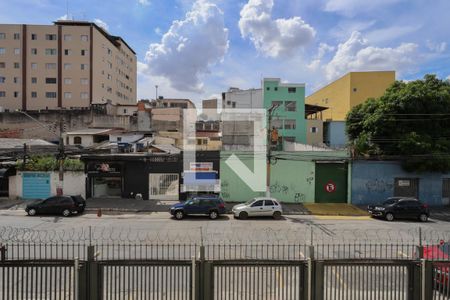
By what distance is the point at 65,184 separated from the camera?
90.5ft

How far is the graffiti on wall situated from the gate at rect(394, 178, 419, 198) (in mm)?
542

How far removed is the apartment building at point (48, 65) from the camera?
6234 centimetres

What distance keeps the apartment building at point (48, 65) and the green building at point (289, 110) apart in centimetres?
3572

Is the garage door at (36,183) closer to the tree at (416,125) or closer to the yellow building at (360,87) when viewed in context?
the tree at (416,125)

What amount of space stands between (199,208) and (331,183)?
39.3 feet

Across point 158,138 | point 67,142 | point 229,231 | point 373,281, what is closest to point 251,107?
point 158,138

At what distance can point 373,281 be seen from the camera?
8.04 metres

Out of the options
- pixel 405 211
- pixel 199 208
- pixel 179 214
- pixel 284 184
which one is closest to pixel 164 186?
pixel 179 214

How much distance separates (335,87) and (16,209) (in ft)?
170

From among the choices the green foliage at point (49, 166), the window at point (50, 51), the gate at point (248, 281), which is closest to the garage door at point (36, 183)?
the green foliage at point (49, 166)

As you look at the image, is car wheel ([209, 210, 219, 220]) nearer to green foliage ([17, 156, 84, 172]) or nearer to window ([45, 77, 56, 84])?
green foliage ([17, 156, 84, 172])

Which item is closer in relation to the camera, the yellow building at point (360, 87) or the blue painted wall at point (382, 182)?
the blue painted wall at point (382, 182)

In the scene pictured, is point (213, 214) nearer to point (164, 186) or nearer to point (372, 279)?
point (164, 186)

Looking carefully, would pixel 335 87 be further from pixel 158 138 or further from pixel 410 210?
pixel 410 210
